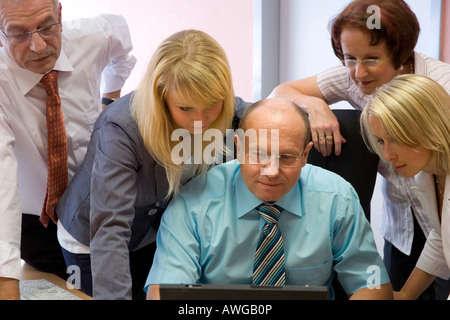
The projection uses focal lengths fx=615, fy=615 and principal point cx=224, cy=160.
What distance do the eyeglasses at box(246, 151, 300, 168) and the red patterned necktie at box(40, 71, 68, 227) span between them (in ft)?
2.25

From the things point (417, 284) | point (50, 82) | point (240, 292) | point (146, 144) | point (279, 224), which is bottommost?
point (417, 284)

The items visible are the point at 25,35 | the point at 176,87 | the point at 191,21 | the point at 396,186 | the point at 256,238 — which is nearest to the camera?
the point at 176,87

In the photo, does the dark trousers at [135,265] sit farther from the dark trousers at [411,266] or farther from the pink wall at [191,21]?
the pink wall at [191,21]

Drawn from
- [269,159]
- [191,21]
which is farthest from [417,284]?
[191,21]

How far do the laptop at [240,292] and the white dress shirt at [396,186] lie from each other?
0.92m

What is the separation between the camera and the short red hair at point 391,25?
1915 millimetres

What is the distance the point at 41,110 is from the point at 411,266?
1.39 metres

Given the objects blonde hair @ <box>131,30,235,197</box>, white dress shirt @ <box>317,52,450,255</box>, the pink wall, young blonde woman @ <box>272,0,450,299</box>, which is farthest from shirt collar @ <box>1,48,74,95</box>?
the pink wall

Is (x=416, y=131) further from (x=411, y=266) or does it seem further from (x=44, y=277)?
(x=44, y=277)

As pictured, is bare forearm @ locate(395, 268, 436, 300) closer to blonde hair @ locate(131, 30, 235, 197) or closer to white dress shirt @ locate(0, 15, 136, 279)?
blonde hair @ locate(131, 30, 235, 197)

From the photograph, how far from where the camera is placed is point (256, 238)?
1674 mm

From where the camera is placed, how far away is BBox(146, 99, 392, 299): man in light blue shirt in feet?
5.32

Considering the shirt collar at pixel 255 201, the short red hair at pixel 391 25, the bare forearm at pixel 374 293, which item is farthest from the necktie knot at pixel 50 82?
the bare forearm at pixel 374 293
